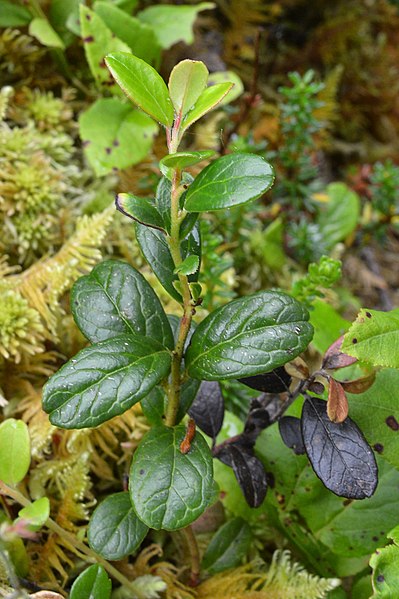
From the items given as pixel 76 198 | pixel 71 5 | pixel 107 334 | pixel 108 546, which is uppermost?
pixel 71 5

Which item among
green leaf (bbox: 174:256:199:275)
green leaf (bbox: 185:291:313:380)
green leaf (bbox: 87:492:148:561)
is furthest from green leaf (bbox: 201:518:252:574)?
green leaf (bbox: 174:256:199:275)

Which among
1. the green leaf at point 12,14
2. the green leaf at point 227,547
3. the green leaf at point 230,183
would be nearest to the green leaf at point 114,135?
the green leaf at point 12,14

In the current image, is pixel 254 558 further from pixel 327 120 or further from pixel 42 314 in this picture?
pixel 327 120

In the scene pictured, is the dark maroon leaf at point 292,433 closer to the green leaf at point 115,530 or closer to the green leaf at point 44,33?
the green leaf at point 115,530

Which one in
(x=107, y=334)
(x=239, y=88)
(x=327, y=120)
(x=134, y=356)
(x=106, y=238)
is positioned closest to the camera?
(x=134, y=356)

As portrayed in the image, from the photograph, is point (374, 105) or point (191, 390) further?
point (374, 105)

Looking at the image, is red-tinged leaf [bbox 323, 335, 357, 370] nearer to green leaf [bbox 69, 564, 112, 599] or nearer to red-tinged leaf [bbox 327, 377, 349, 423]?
red-tinged leaf [bbox 327, 377, 349, 423]

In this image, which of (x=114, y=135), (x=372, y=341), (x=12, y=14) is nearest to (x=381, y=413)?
(x=372, y=341)

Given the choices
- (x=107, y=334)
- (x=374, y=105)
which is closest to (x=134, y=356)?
(x=107, y=334)
